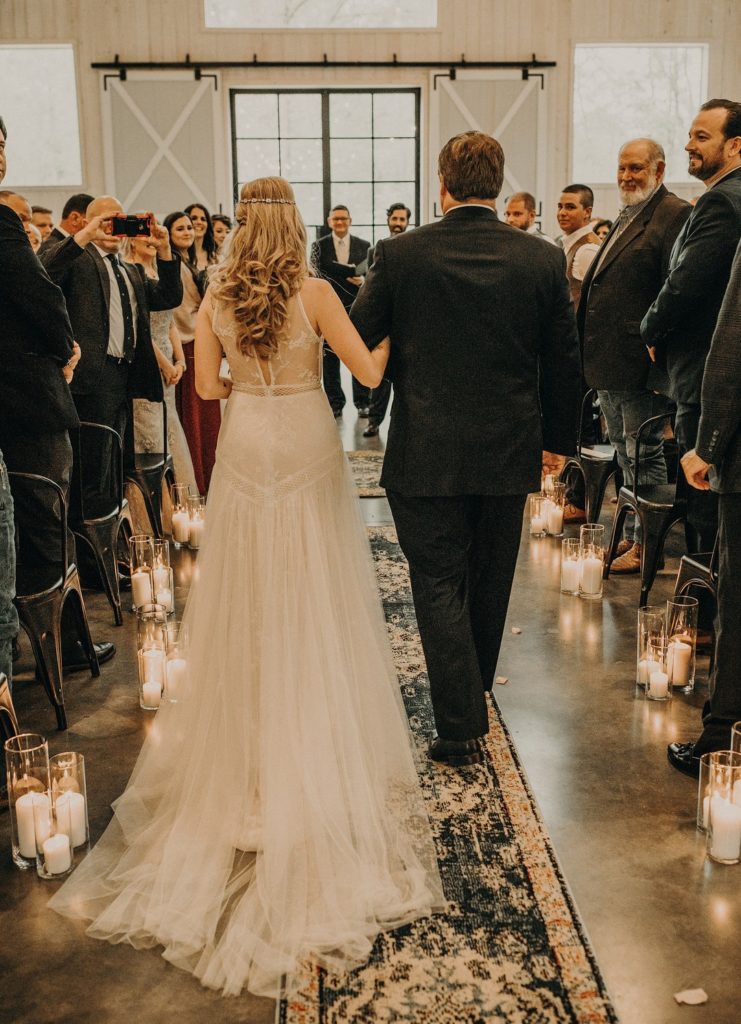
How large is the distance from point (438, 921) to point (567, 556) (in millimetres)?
2486

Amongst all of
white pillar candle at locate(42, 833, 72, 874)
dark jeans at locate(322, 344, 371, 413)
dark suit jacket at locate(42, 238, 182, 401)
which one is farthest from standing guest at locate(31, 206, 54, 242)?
white pillar candle at locate(42, 833, 72, 874)

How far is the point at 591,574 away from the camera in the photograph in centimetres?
448

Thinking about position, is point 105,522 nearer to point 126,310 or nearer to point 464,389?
point 126,310

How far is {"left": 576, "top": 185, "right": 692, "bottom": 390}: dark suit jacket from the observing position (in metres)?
4.43

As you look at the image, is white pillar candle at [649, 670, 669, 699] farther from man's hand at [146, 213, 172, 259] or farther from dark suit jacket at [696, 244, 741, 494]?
man's hand at [146, 213, 172, 259]

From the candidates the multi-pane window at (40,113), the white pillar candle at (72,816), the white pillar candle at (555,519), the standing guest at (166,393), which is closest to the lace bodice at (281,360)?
the white pillar candle at (72,816)

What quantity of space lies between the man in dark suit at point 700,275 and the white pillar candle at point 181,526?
2393mm

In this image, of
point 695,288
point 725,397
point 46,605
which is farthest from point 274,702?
point 695,288

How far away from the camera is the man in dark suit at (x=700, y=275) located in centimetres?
368

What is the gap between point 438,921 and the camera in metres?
2.27

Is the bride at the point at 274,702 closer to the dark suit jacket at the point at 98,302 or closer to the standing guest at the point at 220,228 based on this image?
the dark suit jacket at the point at 98,302

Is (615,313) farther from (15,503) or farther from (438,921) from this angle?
(438,921)

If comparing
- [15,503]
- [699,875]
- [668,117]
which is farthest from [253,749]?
[668,117]

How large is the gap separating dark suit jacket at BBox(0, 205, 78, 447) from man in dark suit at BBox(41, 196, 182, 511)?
2.50 ft
